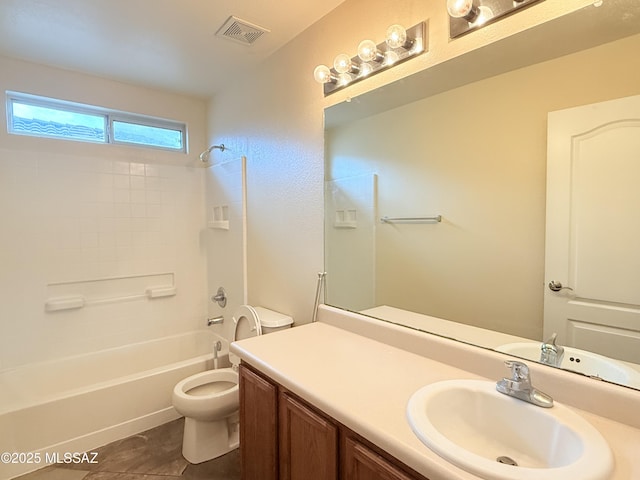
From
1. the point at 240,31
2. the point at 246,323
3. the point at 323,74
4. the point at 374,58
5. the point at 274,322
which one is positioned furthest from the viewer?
the point at 246,323

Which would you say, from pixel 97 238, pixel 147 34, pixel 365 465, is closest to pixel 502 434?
pixel 365 465

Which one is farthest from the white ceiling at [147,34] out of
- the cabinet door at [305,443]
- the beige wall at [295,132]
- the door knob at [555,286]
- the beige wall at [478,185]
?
the cabinet door at [305,443]

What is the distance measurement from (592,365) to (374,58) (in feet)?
4.69

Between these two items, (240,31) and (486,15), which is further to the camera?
(240,31)

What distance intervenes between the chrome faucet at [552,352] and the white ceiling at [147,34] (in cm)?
176

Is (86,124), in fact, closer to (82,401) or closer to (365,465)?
(82,401)

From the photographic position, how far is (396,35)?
4.43ft

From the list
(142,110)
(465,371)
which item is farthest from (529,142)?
(142,110)

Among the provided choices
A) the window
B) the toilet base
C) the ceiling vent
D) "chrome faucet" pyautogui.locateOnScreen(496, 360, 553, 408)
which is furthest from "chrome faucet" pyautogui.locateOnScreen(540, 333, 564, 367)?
the window

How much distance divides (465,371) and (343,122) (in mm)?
1284

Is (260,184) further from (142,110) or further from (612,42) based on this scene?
(612,42)

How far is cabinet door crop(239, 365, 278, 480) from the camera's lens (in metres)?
1.31

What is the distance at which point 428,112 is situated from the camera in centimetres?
141

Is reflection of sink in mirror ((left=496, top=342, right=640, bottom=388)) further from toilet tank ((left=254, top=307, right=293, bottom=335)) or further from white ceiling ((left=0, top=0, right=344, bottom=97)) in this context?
white ceiling ((left=0, top=0, right=344, bottom=97))
